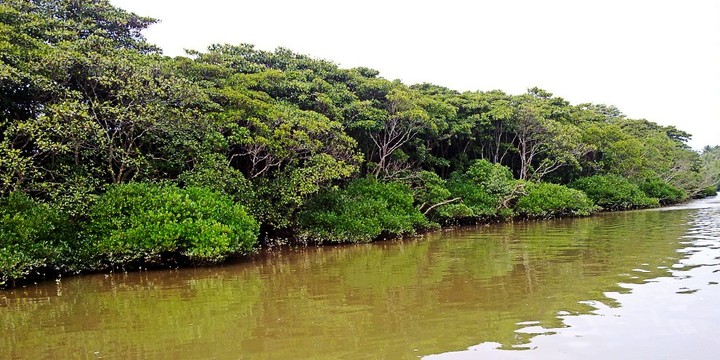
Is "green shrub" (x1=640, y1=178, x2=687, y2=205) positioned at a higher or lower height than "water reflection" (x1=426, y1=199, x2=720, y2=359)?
higher

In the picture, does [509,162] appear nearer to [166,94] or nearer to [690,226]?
[690,226]

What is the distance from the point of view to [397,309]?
7.49m

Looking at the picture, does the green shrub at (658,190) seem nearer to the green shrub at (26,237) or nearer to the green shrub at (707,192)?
the green shrub at (707,192)

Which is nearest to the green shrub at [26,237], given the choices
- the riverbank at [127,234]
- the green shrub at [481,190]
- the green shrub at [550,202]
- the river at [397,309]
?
the riverbank at [127,234]

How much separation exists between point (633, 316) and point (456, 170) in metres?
20.1

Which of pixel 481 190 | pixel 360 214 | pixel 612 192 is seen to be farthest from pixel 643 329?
pixel 612 192

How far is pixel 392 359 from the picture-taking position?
5.40 meters

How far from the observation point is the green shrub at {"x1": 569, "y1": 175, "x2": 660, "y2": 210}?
28609 millimetres

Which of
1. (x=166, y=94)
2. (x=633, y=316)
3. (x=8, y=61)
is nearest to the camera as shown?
(x=633, y=316)

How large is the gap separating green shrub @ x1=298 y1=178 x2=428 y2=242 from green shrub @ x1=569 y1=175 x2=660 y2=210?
47.2 ft

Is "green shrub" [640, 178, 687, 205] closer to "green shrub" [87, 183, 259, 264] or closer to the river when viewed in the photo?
the river

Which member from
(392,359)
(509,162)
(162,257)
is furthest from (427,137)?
(392,359)

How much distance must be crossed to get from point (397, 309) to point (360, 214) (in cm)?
965

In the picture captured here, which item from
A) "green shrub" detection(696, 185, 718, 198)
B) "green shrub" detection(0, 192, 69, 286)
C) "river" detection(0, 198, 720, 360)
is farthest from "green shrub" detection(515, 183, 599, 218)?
"green shrub" detection(696, 185, 718, 198)
